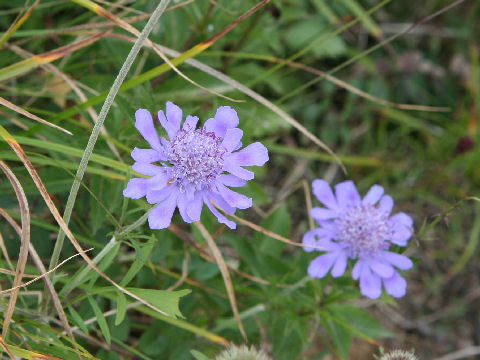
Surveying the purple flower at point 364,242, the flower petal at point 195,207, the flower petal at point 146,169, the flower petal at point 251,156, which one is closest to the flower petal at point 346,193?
the purple flower at point 364,242

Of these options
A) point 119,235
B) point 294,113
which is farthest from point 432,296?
point 119,235

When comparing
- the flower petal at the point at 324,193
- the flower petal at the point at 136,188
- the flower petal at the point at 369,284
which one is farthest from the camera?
the flower petal at the point at 324,193

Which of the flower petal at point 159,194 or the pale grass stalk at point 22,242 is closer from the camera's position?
the flower petal at point 159,194

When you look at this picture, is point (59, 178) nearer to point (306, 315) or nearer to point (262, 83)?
point (306, 315)

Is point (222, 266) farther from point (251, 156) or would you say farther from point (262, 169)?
point (262, 169)

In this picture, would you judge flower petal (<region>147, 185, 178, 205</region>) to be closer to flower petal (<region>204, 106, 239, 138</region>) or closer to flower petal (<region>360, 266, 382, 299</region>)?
flower petal (<region>204, 106, 239, 138</region>)

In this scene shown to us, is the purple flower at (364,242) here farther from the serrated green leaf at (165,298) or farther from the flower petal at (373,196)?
the serrated green leaf at (165,298)

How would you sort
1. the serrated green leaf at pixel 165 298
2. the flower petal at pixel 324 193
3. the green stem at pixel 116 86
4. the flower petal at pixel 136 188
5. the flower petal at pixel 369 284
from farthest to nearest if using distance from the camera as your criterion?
the flower petal at pixel 324 193 < the flower petal at pixel 369 284 < the serrated green leaf at pixel 165 298 < the flower petal at pixel 136 188 < the green stem at pixel 116 86

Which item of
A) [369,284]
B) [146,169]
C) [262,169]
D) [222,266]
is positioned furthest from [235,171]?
[262,169]
